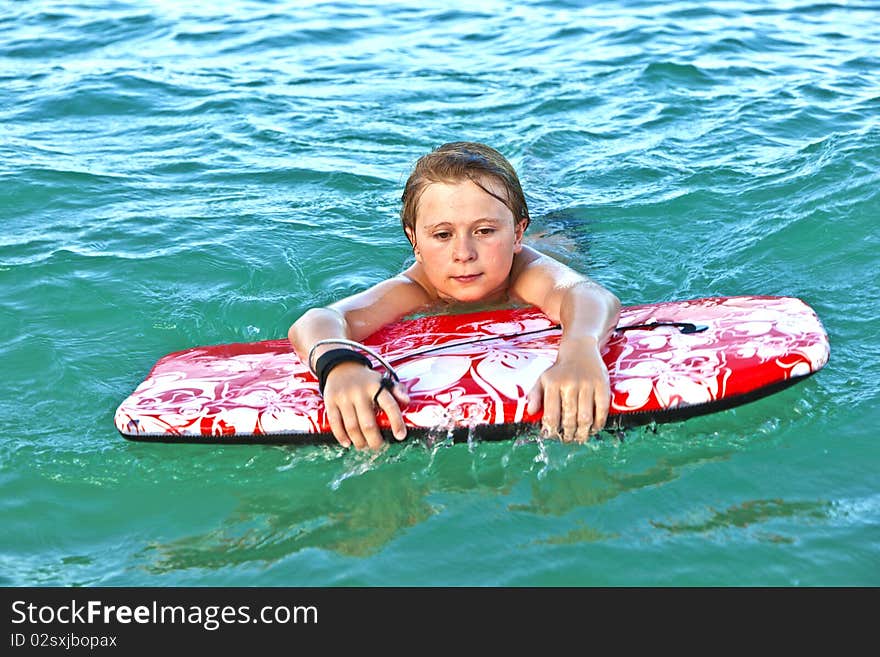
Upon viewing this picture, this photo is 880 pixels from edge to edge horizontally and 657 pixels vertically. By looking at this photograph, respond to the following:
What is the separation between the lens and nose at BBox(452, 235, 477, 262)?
147 inches

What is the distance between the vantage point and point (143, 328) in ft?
15.1

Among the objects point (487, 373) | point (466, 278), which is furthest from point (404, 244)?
point (487, 373)

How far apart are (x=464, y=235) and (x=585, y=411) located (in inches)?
38.2

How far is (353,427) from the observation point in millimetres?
3105

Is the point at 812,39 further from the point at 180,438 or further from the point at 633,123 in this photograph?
the point at 180,438

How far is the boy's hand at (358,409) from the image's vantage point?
3082 mm

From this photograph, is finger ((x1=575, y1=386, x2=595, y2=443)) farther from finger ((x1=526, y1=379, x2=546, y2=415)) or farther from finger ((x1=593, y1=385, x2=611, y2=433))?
finger ((x1=526, y1=379, x2=546, y2=415))

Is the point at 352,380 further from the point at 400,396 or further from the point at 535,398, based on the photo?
the point at 535,398

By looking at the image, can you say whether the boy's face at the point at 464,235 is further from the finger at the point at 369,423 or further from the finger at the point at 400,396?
the finger at the point at 369,423

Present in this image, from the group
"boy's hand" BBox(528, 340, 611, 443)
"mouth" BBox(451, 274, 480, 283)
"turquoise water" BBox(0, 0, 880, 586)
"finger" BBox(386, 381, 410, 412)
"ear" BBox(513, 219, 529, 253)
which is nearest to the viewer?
"turquoise water" BBox(0, 0, 880, 586)

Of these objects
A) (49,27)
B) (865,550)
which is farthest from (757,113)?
(49,27)

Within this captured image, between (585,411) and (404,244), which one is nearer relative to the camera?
(585,411)

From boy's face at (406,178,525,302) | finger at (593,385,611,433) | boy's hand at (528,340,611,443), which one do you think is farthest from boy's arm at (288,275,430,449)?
finger at (593,385,611,433)
